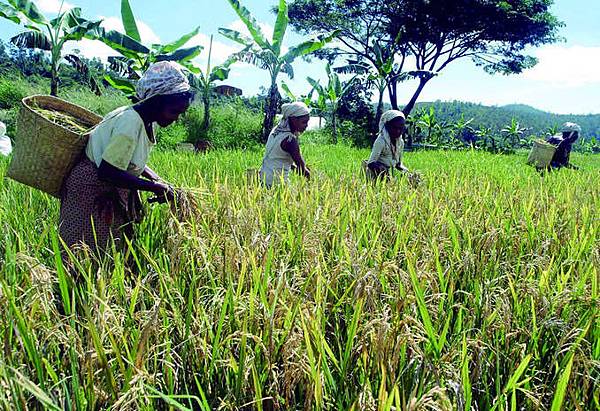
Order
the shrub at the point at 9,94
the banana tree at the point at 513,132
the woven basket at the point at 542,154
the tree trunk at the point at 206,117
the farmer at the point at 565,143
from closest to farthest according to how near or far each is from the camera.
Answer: the farmer at the point at 565,143 → the woven basket at the point at 542,154 → the tree trunk at the point at 206,117 → the shrub at the point at 9,94 → the banana tree at the point at 513,132

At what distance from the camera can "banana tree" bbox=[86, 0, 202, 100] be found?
879 cm

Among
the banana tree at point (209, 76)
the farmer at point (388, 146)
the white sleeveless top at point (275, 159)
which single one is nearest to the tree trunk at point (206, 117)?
the banana tree at point (209, 76)

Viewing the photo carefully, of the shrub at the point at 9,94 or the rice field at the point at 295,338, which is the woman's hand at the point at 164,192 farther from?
the shrub at the point at 9,94

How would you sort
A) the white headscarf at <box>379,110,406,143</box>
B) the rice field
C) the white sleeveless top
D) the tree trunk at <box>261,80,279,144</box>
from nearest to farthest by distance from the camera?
1. the rice field
2. the white sleeveless top
3. the white headscarf at <box>379,110,406,143</box>
4. the tree trunk at <box>261,80,279,144</box>

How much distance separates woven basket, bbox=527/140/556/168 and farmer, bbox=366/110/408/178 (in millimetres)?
4691

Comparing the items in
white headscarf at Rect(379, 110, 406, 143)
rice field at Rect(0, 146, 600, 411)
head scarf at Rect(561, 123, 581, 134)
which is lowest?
rice field at Rect(0, 146, 600, 411)

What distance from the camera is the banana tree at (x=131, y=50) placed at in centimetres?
879

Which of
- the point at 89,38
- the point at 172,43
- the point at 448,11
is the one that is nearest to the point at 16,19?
the point at 89,38

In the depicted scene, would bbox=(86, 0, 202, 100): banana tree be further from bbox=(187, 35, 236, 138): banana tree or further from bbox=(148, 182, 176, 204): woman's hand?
bbox=(148, 182, 176, 204): woman's hand

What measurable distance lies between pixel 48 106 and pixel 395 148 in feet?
9.50

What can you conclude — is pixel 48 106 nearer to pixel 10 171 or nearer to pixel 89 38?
pixel 10 171

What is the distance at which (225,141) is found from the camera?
466 inches

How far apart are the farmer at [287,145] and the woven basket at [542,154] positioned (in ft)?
18.7

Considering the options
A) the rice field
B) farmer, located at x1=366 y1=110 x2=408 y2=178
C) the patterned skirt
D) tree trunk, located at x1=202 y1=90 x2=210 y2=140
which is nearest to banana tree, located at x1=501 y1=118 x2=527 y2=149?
tree trunk, located at x1=202 y1=90 x2=210 y2=140
